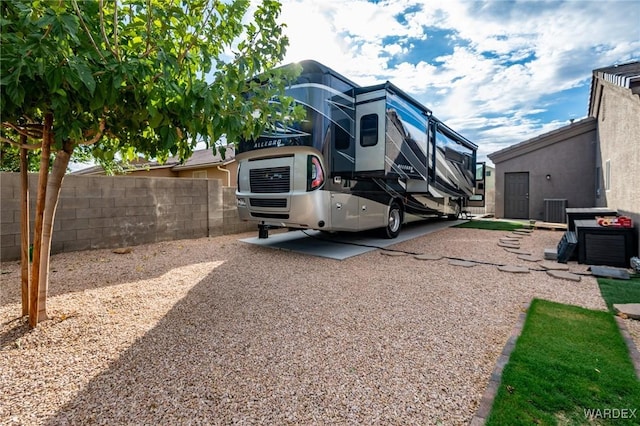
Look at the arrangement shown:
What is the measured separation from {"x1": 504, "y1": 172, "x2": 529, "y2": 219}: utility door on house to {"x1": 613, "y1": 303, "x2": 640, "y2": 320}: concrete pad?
11126mm

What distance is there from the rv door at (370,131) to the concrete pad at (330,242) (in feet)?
5.53

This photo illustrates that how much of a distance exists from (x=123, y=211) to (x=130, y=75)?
5.68 meters

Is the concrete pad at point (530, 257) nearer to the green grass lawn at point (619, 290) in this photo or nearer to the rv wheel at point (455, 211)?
the green grass lawn at point (619, 290)

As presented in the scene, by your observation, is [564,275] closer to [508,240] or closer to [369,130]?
[508,240]

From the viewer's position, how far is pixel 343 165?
5.90 m

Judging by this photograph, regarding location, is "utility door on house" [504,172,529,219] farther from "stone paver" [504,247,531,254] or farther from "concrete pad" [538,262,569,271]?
"concrete pad" [538,262,569,271]

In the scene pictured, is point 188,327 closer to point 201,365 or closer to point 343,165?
point 201,365

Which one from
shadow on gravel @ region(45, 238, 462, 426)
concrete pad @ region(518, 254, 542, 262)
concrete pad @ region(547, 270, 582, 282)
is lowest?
shadow on gravel @ region(45, 238, 462, 426)

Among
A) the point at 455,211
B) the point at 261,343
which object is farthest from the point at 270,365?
the point at 455,211

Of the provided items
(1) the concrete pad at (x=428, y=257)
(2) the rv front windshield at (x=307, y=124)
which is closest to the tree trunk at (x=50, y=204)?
(2) the rv front windshield at (x=307, y=124)

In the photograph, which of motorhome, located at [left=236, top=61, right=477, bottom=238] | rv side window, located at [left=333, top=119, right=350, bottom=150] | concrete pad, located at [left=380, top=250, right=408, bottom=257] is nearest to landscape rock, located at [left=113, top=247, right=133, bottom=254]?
motorhome, located at [left=236, top=61, right=477, bottom=238]

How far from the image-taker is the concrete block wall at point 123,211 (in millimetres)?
5301

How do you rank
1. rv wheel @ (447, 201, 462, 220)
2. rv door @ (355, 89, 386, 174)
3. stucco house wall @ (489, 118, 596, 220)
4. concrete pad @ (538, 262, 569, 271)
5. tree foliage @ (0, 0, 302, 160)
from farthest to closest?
stucco house wall @ (489, 118, 596, 220) → rv wheel @ (447, 201, 462, 220) → rv door @ (355, 89, 386, 174) → concrete pad @ (538, 262, 569, 271) → tree foliage @ (0, 0, 302, 160)

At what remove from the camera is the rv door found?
602cm
